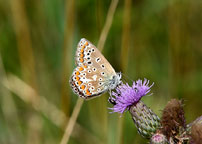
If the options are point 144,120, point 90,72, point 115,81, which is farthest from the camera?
point 90,72

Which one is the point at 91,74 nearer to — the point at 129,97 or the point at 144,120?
the point at 129,97

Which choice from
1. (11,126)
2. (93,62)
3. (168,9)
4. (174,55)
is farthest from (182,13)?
(11,126)

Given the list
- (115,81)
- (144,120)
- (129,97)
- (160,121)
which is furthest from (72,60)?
(160,121)

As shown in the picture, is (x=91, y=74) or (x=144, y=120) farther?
(x=91, y=74)

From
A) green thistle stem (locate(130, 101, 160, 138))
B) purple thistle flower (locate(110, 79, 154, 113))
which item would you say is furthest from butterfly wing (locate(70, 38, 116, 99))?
green thistle stem (locate(130, 101, 160, 138))

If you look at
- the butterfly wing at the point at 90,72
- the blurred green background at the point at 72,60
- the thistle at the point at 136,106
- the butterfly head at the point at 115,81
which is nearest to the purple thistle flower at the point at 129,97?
the thistle at the point at 136,106

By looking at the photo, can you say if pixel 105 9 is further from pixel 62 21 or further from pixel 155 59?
pixel 155 59
